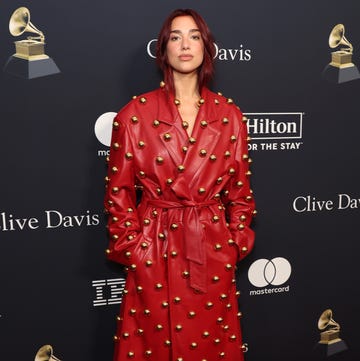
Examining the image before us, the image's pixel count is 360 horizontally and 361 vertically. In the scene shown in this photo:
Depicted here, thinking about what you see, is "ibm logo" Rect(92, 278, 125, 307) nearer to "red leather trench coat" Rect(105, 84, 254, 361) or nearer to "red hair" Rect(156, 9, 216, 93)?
"red leather trench coat" Rect(105, 84, 254, 361)

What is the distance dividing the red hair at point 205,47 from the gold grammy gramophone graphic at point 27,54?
504 millimetres

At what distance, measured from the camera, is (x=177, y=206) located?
168 centimetres

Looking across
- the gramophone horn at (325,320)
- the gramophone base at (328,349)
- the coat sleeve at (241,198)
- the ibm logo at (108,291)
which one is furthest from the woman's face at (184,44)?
the gramophone base at (328,349)

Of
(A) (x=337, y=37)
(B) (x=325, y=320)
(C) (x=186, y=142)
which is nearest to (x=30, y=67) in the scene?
(C) (x=186, y=142)

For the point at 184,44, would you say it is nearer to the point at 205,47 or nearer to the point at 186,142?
the point at 205,47

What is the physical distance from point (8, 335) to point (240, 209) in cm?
120

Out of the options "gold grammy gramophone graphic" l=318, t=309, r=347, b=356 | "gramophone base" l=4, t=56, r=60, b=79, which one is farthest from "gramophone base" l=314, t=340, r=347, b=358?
"gramophone base" l=4, t=56, r=60, b=79

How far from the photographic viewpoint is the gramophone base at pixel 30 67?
1.88 meters

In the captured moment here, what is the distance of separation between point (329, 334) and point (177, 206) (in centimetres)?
138

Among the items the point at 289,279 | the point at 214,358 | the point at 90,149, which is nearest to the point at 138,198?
the point at 90,149

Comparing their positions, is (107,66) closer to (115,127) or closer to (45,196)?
(115,127)

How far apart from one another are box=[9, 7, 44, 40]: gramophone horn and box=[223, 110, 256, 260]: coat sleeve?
918 millimetres

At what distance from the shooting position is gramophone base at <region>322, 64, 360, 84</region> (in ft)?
7.30

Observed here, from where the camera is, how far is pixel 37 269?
6.73ft
